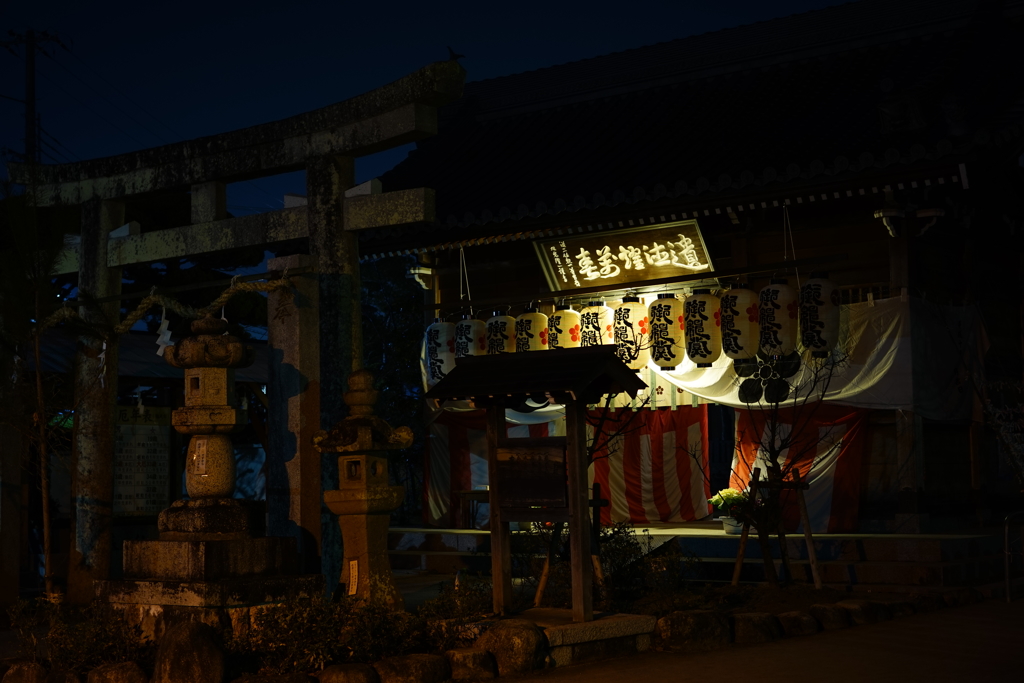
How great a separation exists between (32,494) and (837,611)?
37.4ft

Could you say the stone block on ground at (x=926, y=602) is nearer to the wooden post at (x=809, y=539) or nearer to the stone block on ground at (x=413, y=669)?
the wooden post at (x=809, y=539)

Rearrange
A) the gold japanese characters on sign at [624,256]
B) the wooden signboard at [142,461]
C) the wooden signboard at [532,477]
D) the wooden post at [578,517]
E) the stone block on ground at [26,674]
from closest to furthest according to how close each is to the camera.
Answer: the stone block on ground at [26,674] → the wooden post at [578,517] → the wooden signboard at [532,477] → the wooden signboard at [142,461] → the gold japanese characters on sign at [624,256]

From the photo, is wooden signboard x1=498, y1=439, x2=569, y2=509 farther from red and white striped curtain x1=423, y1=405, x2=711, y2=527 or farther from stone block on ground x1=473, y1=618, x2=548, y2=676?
red and white striped curtain x1=423, y1=405, x2=711, y2=527

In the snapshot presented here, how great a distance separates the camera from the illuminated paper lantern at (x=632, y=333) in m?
16.0

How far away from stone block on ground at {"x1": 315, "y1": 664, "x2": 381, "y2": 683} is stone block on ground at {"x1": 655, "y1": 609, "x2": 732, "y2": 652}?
3015mm

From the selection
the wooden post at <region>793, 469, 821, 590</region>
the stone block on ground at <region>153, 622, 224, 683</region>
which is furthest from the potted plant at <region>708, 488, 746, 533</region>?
the stone block on ground at <region>153, 622, 224, 683</region>

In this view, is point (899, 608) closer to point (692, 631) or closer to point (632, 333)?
point (692, 631)

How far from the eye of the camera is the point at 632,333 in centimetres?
1611

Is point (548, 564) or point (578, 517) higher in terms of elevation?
point (578, 517)

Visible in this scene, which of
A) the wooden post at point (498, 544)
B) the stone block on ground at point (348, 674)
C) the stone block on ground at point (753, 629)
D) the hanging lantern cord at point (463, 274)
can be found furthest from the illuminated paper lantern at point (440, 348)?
the stone block on ground at point (348, 674)

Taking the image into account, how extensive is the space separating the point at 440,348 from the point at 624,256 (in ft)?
10.6

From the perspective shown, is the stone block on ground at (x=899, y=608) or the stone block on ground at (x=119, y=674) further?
the stone block on ground at (x=899, y=608)

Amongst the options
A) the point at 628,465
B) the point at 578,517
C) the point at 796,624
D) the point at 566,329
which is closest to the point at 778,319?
the point at 566,329

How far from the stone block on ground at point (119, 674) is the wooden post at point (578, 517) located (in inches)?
140
